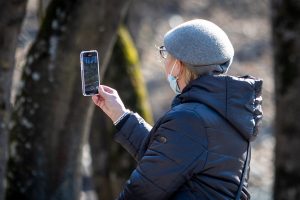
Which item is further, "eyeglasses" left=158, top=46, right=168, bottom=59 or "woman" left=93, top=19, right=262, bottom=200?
"eyeglasses" left=158, top=46, right=168, bottom=59

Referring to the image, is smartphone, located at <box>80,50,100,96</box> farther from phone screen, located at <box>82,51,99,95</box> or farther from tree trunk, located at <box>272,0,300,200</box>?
tree trunk, located at <box>272,0,300,200</box>

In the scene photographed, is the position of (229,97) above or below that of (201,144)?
above

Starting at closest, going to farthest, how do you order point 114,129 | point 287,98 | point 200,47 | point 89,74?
point 200,47 < point 89,74 < point 287,98 < point 114,129

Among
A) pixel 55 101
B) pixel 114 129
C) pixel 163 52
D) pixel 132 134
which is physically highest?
pixel 163 52

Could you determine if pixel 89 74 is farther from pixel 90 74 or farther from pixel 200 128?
pixel 200 128

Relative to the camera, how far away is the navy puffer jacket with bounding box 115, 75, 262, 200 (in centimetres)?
426

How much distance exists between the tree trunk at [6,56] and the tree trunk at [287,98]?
2306mm

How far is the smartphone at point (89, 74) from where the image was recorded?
4.89 metres

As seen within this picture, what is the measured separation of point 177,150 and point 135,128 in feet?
2.45

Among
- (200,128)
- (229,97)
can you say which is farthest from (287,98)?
(200,128)

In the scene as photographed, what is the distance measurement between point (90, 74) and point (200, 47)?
0.73 metres

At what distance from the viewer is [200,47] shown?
444 centimetres

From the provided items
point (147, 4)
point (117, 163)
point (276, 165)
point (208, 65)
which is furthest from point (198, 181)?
point (147, 4)

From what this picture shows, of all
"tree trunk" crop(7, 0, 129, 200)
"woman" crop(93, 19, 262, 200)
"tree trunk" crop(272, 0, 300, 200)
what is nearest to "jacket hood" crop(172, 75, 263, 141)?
"woman" crop(93, 19, 262, 200)
